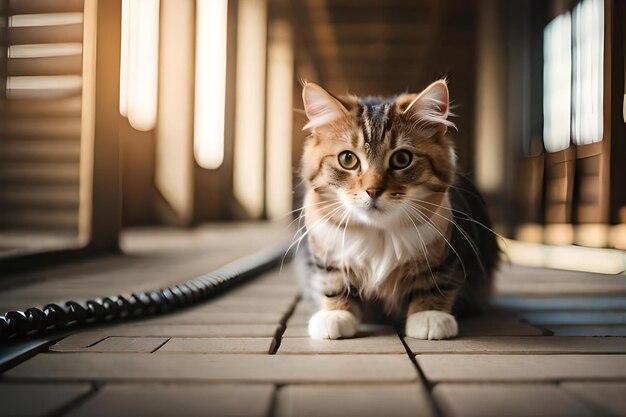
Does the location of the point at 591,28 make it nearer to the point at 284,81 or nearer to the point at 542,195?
the point at 542,195

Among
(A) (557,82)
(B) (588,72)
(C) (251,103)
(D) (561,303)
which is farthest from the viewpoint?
(C) (251,103)

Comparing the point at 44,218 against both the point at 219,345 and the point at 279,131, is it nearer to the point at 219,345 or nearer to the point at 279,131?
the point at 219,345

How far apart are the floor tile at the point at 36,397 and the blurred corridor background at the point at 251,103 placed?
832mm

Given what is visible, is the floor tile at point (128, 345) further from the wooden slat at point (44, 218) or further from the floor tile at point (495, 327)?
the wooden slat at point (44, 218)

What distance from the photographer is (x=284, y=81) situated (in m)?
7.96

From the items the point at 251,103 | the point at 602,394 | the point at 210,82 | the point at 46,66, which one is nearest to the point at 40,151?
the point at 46,66

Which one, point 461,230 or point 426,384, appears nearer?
point 426,384

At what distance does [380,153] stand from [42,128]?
6.81 ft

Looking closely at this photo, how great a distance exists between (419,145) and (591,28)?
2596mm

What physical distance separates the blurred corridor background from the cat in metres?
0.20

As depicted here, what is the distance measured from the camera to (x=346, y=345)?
1.13 meters

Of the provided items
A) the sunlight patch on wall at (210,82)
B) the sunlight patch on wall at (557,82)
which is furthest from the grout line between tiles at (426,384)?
the sunlight patch on wall at (210,82)

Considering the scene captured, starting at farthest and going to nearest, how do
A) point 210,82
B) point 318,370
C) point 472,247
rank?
point 210,82 → point 472,247 → point 318,370

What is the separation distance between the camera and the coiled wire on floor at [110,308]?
43.6 inches
